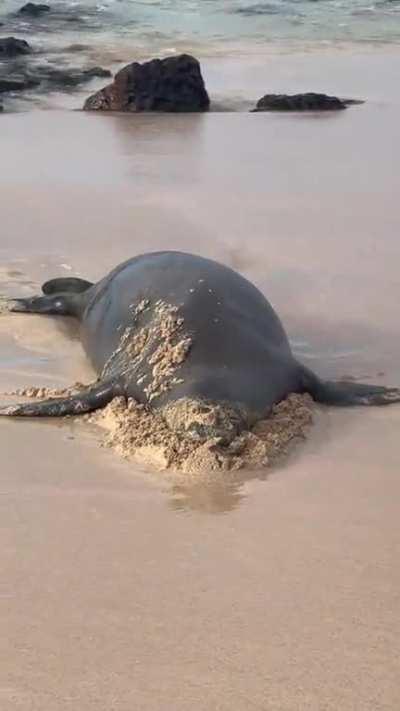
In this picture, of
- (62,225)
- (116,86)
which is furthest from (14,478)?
(116,86)

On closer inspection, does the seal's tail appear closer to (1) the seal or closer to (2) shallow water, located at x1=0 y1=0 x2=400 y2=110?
(1) the seal

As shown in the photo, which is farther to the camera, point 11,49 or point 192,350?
point 11,49

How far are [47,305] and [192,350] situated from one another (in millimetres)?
1377

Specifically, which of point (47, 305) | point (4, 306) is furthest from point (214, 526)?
point (4, 306)

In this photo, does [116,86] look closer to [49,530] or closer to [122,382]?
[122,382]

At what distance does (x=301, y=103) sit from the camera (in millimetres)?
11016

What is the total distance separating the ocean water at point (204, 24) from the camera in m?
17.0

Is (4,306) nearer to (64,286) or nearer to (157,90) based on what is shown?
(64,286)

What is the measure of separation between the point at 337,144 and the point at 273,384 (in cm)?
544

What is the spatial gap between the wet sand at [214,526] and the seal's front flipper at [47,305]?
0.07 meters

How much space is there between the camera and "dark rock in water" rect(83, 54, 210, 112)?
37.3 feet

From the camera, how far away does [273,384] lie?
427cm

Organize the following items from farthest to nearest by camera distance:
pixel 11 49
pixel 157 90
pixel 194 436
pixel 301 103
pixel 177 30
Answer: pixel 177 30
pixel 11 49
pixel 157 90
pixel 301 103
pixel 194 436

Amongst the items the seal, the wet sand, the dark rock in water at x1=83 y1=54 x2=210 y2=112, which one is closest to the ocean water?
the dark rock in water at x1=83 y1=54 x2=210 y2=112
